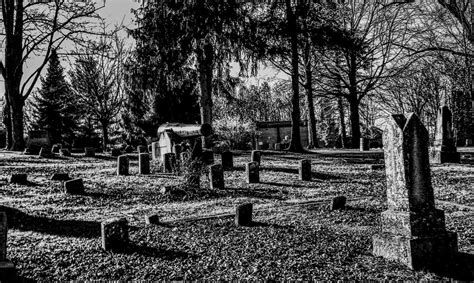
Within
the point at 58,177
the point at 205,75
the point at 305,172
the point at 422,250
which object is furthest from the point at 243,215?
the point at 205,75

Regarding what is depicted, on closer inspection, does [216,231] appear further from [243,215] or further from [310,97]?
[310,97]

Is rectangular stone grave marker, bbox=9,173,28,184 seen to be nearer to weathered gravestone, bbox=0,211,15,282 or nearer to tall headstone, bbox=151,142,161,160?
tall headstone, bbox=151,142,161,160

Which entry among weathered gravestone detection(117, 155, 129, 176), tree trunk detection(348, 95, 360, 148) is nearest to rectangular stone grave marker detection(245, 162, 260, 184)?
weathered gravestone detection(117, 155, 129, 176)

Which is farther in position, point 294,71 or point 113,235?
point 294,71

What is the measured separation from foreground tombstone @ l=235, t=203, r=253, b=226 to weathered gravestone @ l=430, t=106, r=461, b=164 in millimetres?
11022

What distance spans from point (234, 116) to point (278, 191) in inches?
1082

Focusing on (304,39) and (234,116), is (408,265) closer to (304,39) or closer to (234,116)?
(304,39)

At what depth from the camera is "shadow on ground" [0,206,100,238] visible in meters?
6.07

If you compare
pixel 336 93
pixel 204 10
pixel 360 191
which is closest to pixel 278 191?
pixel 360 191

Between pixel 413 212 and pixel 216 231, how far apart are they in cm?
261

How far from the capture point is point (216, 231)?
19.1 ft

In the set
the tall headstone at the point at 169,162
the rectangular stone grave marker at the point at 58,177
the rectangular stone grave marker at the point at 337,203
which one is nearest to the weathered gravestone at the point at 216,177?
the tall headstone at the point at 169,162

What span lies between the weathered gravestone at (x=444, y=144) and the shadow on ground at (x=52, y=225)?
12.5m

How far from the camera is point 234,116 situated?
36938mm
